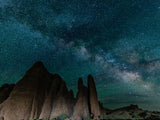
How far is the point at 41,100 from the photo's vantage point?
27.4m

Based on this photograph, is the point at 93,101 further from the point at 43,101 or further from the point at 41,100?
the point at 41,100

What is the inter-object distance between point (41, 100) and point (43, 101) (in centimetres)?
67

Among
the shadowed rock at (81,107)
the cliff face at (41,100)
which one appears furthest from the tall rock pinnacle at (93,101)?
the shadowed rock at (81,107)

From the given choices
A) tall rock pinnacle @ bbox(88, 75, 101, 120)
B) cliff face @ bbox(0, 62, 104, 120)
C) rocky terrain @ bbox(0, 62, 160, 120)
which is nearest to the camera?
cliff face @ bbox(0, 62, 104, 120)

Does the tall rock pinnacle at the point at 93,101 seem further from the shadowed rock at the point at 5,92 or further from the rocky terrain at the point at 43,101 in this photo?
the shadowed rock at the point at 5,92

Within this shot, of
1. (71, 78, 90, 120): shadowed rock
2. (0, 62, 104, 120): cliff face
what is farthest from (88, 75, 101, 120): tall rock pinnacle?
(71, 78, 90, 120): shadowed rock

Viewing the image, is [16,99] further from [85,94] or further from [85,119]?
[85,94]

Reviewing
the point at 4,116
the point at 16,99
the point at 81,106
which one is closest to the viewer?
the point at 4,116

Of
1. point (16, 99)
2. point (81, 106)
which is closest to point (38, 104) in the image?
point (16, 99)

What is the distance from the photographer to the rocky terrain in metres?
23.5

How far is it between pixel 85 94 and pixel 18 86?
17.9m

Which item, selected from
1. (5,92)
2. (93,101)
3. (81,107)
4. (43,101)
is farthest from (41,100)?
(93,101)

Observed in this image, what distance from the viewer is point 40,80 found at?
29.3 meters

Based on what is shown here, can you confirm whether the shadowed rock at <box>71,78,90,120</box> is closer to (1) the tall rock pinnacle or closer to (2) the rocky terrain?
(2) the rocky terrain
